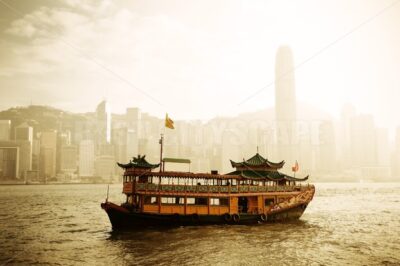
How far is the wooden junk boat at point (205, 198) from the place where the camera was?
2898cm

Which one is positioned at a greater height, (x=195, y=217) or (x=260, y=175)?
(x=260, y=175)

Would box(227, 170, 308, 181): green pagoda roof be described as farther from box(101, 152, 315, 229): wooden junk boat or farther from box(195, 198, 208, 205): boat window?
box(195, 198, 208, 205): boat window

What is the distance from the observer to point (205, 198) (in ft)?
103

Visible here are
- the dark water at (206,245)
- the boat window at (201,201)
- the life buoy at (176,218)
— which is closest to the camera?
the dark water at (206,245)

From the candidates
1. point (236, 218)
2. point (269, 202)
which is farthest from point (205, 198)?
point (269, 202)

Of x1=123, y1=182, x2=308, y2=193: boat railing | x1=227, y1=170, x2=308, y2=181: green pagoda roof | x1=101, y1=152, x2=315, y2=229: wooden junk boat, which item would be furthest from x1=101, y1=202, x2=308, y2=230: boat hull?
x1=227, y1=170, x2=308, y2=181: green pagoda roof

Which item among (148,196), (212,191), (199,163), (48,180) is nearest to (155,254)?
(148,196)

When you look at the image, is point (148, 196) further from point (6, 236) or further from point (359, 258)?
point (359, 258)

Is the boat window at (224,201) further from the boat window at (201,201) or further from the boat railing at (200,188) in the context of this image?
the boat window at (201,201)

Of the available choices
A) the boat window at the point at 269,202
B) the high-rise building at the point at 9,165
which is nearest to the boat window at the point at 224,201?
the boat window at the point at 269,202

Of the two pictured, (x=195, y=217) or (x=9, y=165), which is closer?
(x=195, y=217)

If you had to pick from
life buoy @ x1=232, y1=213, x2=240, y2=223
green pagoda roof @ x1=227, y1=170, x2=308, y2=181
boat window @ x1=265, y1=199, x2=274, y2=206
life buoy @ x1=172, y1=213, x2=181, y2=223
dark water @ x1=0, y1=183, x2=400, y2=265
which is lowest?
dark water @ x1=0, y1=183, x2=400, y2=265

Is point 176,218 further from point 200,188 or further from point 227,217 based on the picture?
point 227,217

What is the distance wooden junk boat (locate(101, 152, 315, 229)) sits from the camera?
29.0 metres
